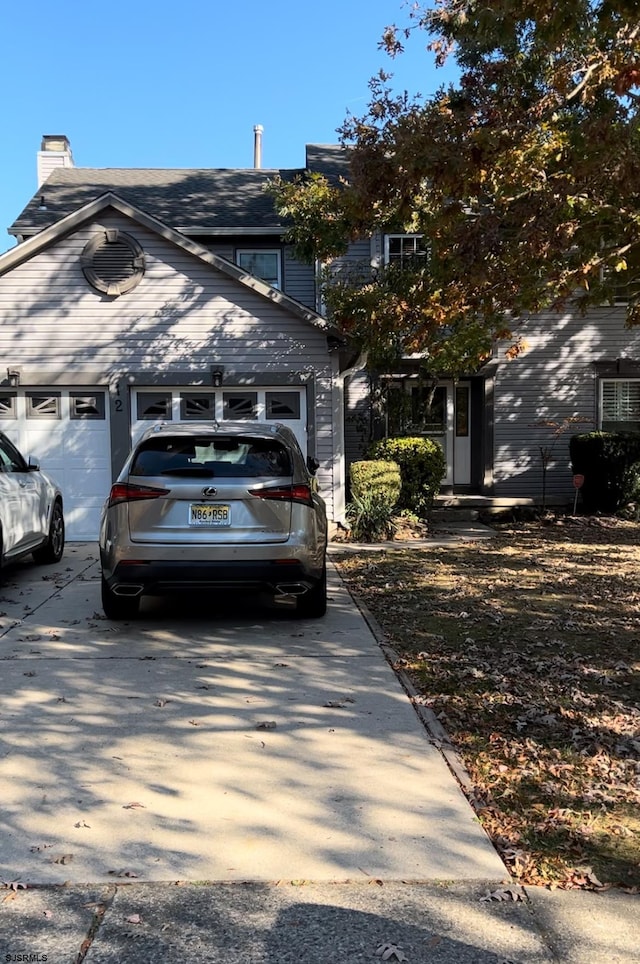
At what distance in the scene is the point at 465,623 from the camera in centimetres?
710

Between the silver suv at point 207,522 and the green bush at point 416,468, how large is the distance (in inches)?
273

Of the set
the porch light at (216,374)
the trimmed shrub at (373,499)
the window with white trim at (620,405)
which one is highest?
the porch light at (216,374)

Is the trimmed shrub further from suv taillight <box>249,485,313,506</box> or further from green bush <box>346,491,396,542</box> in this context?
suv taillight <box>249,485,313,506</box>

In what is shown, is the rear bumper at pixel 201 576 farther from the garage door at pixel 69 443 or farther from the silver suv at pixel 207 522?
the garage door at pixel 69 443

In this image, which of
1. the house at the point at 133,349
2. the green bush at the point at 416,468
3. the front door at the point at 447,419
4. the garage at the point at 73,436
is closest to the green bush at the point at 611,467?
the front door at the point at 447,419

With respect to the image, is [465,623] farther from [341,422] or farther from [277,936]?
[341,422]

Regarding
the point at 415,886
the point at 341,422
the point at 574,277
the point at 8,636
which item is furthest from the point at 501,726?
the point at 341,422

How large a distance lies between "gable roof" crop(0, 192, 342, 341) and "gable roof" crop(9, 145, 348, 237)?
2.85m

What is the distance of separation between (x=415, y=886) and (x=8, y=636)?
4.68 meters

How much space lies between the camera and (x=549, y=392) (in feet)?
52.5

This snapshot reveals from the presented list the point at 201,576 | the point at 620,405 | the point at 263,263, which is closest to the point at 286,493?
the point at 201,576

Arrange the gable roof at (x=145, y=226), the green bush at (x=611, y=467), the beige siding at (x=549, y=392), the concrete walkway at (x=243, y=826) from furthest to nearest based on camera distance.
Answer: the beige siding at (x=549, y=392), the green bush at (x=611, y=467), the gable roof at (x=145, y=226), the concrete walkway at (x=243, y=826)

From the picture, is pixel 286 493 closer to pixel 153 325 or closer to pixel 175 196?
pixel 153 325

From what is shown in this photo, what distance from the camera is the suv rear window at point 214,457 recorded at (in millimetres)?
6578
